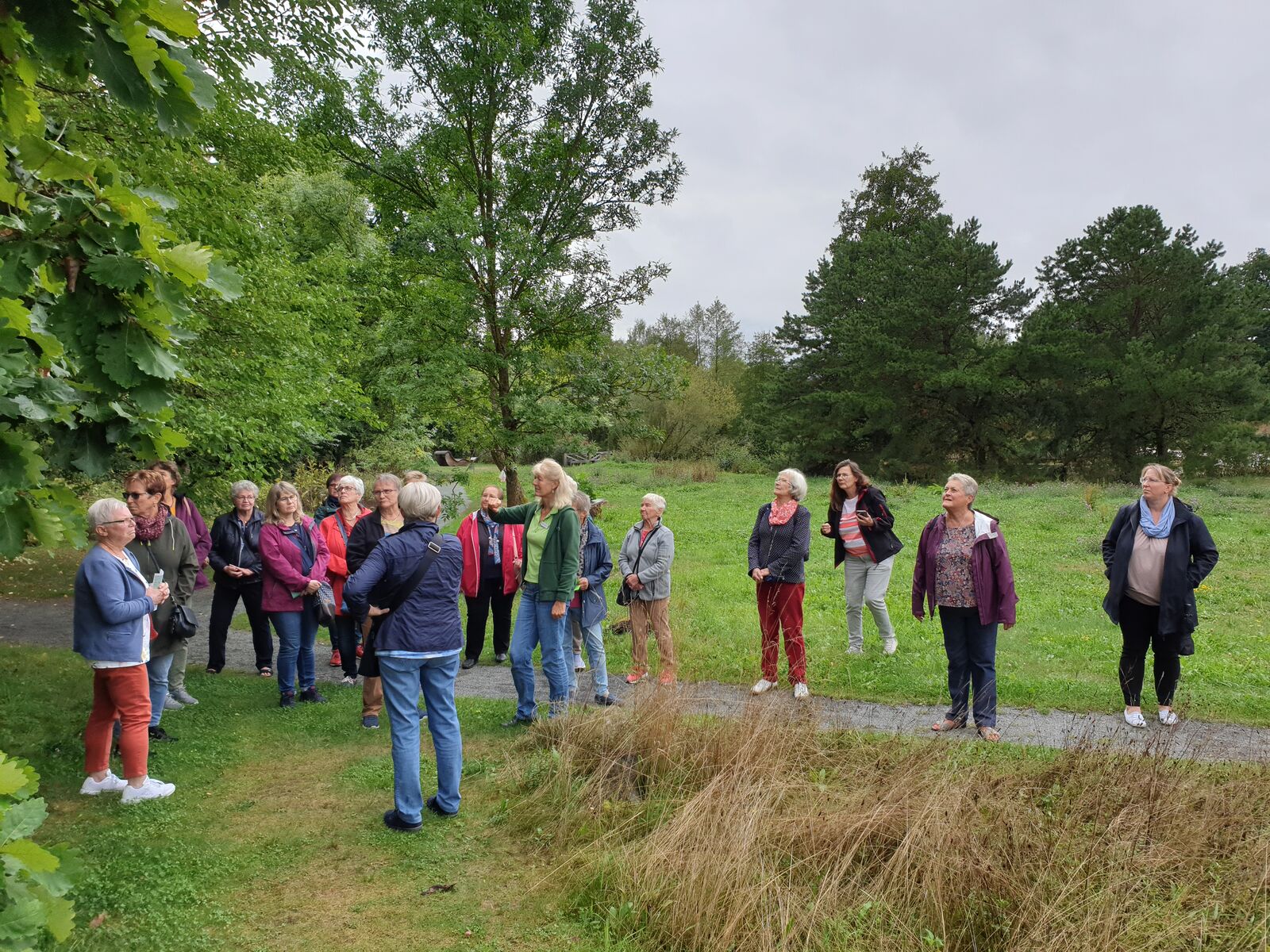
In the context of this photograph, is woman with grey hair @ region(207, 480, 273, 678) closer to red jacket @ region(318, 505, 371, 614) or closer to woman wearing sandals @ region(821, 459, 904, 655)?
red jacket @ region(318, 505, 371, 614)

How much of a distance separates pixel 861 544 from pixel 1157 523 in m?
2.64

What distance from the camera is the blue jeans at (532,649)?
6254 mm

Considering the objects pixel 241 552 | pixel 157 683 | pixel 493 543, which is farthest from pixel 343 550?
pixel 157 683

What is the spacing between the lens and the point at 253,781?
5.41m

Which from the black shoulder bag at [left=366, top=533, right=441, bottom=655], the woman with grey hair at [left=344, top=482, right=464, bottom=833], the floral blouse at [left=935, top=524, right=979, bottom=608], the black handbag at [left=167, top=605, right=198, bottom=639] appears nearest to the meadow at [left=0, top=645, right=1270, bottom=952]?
the woman with grey hair at [left=344, top=482, right=464, bottom=833]

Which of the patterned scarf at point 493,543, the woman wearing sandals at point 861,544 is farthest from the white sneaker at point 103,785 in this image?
the woman wearing sandals at point 861,544

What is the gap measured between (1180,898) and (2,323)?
495 centimetres

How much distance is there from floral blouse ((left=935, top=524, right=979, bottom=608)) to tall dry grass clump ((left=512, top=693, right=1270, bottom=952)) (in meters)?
1.25

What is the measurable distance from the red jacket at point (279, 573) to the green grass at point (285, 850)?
3.34 ft

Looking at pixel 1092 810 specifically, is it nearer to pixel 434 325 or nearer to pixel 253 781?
pixel 253 781

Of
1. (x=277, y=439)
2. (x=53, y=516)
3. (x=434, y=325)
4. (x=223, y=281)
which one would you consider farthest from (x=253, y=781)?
(x=434, y=325)

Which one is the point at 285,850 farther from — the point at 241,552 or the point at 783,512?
the point at 783,512

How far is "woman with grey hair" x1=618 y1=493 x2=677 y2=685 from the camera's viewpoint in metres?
7.34

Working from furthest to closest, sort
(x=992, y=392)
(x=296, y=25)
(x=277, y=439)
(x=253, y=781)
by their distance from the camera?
(x=992, y=392) < (x=277, y=439) < (x=296, y=25) < (x=253, y=781)
